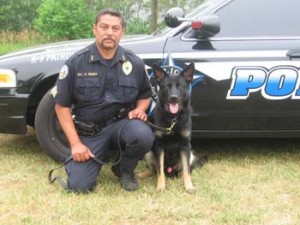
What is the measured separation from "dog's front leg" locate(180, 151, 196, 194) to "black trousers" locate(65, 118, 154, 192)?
30cm

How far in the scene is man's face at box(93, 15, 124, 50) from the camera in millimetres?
3861

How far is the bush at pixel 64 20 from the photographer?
509 inches

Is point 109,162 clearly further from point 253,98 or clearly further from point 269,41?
point 269,41

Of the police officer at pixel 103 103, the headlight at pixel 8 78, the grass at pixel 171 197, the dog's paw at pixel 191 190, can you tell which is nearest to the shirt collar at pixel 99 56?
the police officer at pixel 103 103

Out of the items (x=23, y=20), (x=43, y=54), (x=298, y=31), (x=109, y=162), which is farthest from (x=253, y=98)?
(x=23, y=20)

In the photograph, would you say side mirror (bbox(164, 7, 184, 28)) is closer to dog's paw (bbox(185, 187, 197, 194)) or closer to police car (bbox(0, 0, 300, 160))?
police car (bbox(0, 0, 300, 160))

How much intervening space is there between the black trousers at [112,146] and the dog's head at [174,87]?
254 mm

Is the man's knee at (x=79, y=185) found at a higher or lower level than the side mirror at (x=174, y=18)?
lower

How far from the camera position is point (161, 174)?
404cm

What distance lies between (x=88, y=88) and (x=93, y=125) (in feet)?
1.02

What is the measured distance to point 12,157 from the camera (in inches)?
192

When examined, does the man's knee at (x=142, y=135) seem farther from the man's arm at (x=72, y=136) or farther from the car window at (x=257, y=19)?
the car window at (x=257, y=19)

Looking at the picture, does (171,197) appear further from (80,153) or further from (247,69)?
(247,69)

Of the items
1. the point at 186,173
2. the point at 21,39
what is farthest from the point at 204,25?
the point at 21,39
